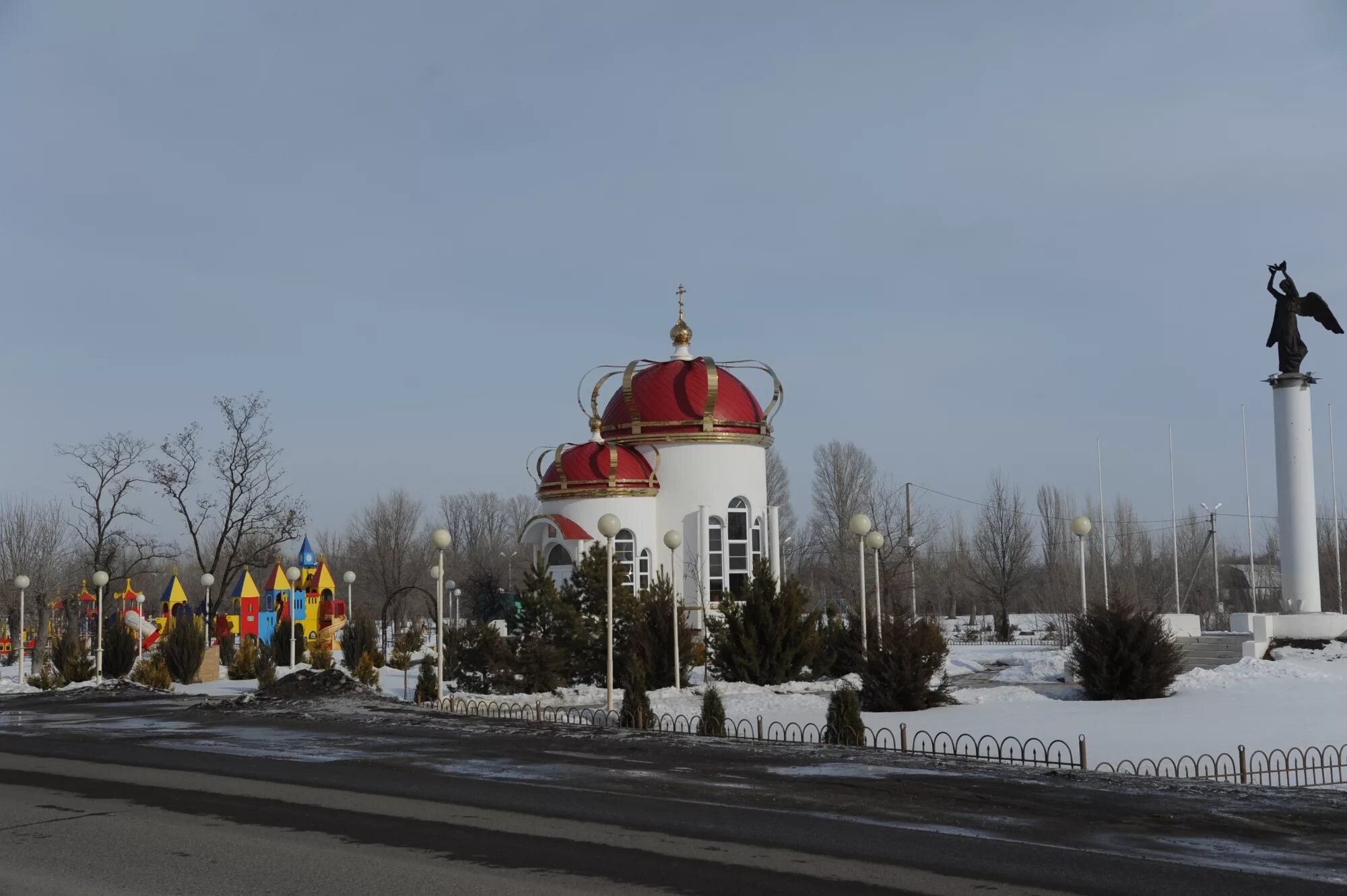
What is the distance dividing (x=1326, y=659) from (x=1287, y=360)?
697cm

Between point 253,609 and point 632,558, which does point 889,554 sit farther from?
point 253,609

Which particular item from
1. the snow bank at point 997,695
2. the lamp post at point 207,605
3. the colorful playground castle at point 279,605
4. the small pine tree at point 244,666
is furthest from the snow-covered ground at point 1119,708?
the colorful playground castle at point 279,605

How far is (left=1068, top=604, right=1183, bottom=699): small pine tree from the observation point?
19484 millimetres

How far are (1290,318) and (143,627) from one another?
3206 centimetres

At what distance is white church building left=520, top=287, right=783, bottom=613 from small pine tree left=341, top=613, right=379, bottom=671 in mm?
5672

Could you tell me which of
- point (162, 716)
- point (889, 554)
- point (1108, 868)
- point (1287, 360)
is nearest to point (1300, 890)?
point (1108, 868)

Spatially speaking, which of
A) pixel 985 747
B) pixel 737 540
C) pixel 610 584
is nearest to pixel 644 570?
pixel 737 540

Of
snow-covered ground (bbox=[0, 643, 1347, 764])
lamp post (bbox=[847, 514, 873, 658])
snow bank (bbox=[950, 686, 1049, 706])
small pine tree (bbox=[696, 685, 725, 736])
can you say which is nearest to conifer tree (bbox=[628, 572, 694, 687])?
snow-covered ground (bbox=[0, 643, 1347, 764])

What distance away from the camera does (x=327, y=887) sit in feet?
23.5

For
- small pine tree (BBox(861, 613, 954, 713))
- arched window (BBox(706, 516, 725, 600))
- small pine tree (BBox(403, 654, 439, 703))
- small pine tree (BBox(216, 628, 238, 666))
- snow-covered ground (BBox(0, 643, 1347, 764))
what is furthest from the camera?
small pine tree (BBox(216, 628, 238, 666))

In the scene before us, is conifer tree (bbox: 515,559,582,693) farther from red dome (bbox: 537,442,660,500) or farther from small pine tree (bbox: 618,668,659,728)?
red dome (bbox: 537,442,660,500)

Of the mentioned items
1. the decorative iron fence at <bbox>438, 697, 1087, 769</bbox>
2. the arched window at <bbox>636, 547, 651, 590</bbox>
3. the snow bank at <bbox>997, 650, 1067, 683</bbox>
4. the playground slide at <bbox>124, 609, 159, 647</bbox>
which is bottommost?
the snow bank at <bbox>997, 650, 1067, 683</bbox>

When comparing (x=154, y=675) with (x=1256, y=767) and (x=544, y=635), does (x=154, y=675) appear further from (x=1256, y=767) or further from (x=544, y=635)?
(x=1256, y=767)

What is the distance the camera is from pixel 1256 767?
13289mm
